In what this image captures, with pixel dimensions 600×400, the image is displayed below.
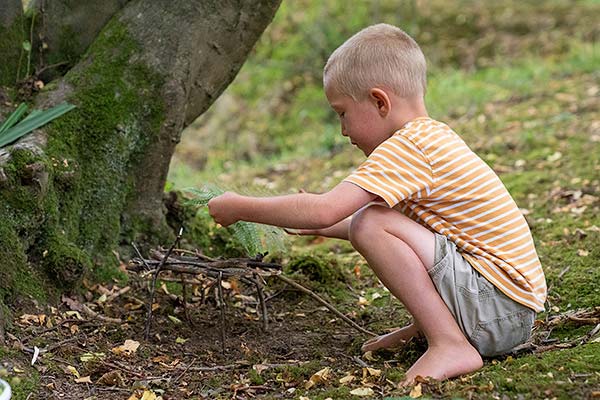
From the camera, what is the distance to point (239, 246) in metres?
3.99

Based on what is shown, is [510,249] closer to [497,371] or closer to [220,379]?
[497,371]

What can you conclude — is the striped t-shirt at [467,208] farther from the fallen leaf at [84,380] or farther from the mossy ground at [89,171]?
the mossy ground at [89,171]

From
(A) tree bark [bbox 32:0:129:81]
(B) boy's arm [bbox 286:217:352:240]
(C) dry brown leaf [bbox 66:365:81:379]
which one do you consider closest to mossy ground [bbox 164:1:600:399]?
(B) boy's arm [bbox 286:217:352:240]

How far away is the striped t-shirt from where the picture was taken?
8.74 feet

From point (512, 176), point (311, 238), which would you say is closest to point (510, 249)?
point (311, 238)

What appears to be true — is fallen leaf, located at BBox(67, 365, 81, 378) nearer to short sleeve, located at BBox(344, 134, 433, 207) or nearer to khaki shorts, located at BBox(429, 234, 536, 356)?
short sleeve, located at BBox(344, 134, 433, 207)

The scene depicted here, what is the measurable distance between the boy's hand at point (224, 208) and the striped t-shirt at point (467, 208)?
424 mm

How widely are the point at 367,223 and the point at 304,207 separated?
0.23m

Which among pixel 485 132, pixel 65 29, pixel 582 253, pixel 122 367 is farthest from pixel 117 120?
pixel 485 132

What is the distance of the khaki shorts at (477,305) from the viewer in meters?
2.67

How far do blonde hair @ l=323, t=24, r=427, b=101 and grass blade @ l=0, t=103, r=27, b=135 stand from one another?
1346 mm

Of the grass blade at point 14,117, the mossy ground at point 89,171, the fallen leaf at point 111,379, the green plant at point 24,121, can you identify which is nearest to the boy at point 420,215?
the fallen leaf at point 111,379

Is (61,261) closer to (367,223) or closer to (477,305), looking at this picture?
(367,223)

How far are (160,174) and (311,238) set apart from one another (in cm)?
157
